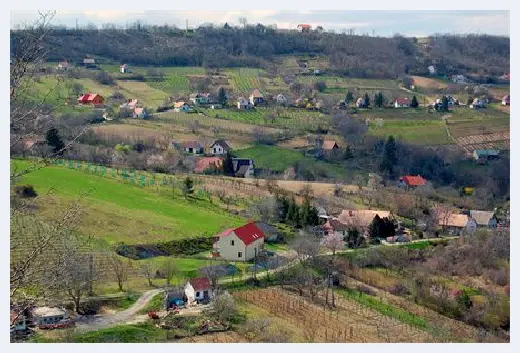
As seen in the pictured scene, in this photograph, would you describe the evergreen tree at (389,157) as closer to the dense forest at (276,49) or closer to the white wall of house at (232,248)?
the white wall of house at (232,248)

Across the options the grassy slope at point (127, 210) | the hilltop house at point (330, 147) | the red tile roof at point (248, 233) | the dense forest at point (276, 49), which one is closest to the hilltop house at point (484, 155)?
the hilltop house at point (330, 147)

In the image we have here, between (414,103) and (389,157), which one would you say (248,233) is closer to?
(389,157)

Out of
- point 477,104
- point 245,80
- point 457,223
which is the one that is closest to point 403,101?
point 477,104

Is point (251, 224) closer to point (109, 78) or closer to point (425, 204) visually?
point (425, 204)

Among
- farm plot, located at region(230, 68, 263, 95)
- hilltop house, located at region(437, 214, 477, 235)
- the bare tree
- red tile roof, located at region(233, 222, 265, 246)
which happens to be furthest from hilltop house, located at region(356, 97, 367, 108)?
the bare tree

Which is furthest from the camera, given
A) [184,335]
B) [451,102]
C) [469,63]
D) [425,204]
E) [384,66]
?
[469,63]

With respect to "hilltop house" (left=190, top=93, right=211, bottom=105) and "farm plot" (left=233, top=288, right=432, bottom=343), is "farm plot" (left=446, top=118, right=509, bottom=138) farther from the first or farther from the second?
"farm plot" (left=233, top=288, right=432, bottom=343)

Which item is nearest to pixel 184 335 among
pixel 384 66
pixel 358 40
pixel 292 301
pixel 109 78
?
pixel 292 301
